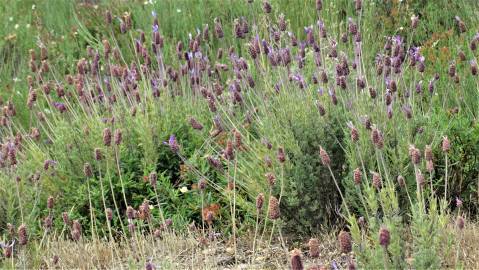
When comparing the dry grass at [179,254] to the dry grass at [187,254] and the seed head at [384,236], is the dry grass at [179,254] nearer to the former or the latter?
the dry grass at [187,254]

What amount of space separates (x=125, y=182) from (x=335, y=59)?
120cm

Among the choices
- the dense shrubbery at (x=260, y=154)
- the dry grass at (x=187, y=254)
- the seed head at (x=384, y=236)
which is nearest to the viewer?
the seed head at (x=384, y=236)

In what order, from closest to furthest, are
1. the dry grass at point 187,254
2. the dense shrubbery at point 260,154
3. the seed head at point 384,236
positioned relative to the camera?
the seed head at point 384,236 → the dry grass at point 187,254 → the dense shrubbery at point 260,154

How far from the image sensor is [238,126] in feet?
14.5

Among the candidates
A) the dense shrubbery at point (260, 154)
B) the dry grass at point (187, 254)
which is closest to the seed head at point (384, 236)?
the dense shrubbery at point (260, 154)

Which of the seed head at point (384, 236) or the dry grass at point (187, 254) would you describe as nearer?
the seed head at point (384, 236)

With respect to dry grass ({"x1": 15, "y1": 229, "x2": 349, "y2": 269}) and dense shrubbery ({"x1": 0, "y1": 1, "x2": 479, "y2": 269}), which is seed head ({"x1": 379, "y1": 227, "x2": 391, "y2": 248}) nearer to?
dense shrubbery ({"x1": 0, "y1": 1, "x2": 479, "y2": 269})

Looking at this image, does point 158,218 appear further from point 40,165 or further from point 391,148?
point 391,148

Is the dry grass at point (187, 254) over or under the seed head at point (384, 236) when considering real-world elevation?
under

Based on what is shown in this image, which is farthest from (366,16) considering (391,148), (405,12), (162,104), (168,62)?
(391,148)

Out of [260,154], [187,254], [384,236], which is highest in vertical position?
[384,236]

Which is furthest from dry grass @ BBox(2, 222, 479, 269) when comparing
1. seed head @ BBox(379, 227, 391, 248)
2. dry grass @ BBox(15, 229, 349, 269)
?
seed head @ BBox(379, 227, 391, 248)

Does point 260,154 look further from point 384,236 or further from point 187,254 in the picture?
point 384,236

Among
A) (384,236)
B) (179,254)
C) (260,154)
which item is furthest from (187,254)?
(384,236)
